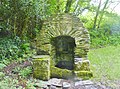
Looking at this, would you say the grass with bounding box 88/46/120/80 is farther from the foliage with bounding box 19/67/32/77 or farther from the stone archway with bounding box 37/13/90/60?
the foliage with bounding box 19/67/32/77

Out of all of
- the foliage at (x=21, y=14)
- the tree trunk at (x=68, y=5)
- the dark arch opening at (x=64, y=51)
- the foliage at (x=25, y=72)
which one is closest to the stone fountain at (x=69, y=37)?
the dark arch opening at (x=64, y=51)

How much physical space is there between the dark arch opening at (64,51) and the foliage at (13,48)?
1890 mm

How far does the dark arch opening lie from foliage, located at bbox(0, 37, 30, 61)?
1.89 metres

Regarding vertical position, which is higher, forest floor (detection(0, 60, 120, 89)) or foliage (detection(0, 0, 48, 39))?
foliage (detection(0, 0, 48, 39))

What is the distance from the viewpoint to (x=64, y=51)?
266 inches

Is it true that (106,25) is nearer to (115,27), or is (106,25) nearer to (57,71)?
(115,27)

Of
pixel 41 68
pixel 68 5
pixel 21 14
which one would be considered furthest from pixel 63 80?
pixel 68 5

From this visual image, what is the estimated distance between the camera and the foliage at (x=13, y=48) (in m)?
7.70

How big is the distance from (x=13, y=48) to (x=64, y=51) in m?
2.30

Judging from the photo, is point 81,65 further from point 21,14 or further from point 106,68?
point 21,14

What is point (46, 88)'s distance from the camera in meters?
5.12

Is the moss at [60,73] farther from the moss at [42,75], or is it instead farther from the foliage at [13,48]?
the foliage at [13,48]

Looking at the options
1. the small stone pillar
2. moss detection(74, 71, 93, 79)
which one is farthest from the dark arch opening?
the small stone pillar

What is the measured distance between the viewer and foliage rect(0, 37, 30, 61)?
770cm
